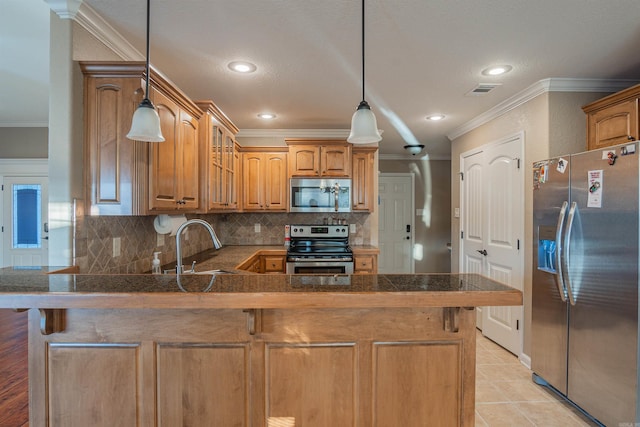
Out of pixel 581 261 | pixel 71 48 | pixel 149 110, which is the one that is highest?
pixel 71 48

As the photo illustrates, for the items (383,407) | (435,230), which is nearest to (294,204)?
(383,407)

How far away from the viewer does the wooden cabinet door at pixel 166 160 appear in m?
1.82

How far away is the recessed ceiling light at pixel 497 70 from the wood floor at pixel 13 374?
3.99 m

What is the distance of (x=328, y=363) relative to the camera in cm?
133

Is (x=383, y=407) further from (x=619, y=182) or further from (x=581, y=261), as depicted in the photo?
(x=619, y=182)

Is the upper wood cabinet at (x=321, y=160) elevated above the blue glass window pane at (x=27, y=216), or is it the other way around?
the upper wood cabinet at (x=321, y=160)

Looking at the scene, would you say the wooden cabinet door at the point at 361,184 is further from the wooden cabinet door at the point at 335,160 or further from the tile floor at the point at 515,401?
the tile floor at the point at 515,401

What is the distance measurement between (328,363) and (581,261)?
1.88 metres

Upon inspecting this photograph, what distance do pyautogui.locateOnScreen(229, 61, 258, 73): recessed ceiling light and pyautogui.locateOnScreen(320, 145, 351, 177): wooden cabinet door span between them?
169 centimetres

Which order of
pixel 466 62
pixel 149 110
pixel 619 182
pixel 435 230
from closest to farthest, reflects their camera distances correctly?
1. pixel 149 110
2. pixel 619 182
3. pixel 466 62
4. pixel 435 230

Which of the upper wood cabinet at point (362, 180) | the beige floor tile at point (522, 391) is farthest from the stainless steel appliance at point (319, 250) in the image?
the beige floor tile at point (522, 391)

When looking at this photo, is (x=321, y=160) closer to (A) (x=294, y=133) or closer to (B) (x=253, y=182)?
(A) (x=294, y=133)

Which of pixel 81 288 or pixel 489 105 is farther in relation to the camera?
pixel 489 105

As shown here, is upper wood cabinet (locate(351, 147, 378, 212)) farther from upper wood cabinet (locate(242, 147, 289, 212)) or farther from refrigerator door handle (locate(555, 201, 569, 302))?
refrigerator door handle (locate(555, 201, 569, 302))
